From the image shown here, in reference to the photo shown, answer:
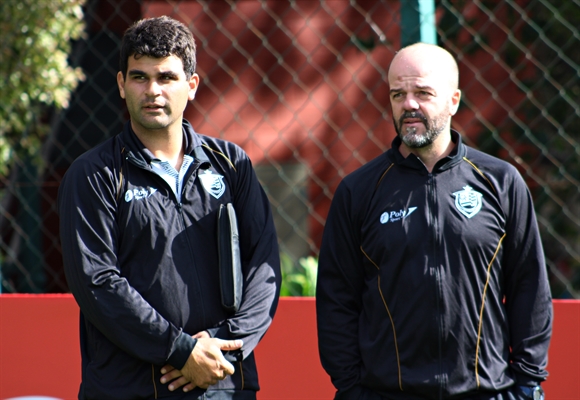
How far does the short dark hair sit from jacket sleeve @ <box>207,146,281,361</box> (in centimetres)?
44

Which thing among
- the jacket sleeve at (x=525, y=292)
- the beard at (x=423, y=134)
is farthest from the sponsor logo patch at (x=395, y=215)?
the jacket sleeve at (x=525, y=292)

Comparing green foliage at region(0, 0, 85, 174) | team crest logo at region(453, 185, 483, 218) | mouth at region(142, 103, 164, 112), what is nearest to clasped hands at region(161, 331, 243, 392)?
mouth at region(142, 103, 164, 112)

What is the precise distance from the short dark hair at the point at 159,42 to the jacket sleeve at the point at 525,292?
50.4 inches

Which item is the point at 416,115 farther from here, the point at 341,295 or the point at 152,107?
the point at 152,107

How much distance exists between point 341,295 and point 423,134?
66 centimetres

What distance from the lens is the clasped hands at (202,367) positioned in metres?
2.60

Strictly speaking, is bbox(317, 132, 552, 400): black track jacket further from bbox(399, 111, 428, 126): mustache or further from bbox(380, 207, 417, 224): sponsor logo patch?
bbox(399, 111, 428, 126): mustache

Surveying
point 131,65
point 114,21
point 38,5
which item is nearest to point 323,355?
point 131,65

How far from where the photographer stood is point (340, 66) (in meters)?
5.67

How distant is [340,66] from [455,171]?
3.06 m

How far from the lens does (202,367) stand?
8.52ft

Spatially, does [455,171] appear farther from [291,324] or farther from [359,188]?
[291,324]

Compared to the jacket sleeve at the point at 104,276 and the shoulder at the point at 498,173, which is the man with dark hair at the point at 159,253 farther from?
the shoulder at the point at 498,173

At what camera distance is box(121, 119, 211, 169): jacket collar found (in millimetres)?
2793
